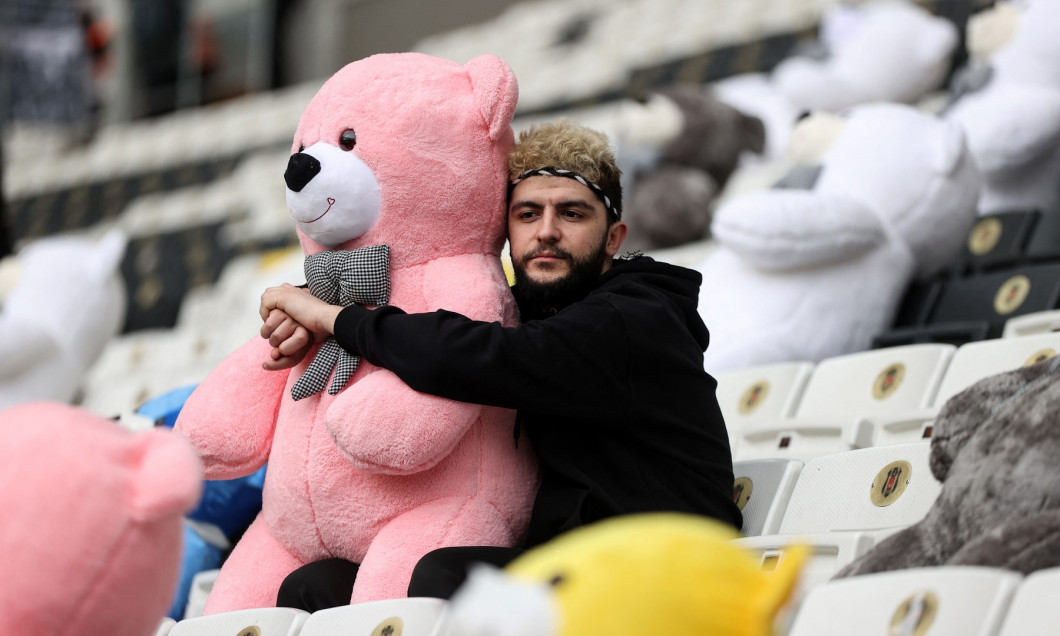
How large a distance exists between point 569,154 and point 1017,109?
6.51 feet

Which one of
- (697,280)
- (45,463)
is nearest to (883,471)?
(697,280)

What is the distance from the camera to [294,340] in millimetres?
1818

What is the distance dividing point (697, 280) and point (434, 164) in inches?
15.3

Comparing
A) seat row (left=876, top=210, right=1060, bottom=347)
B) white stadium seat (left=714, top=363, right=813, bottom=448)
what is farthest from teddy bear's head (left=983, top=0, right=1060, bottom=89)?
white stadium seat (left=714, top=363, right=813, bottom=448)

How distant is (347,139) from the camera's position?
1.87m

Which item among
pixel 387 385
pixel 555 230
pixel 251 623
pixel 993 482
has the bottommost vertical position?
pixel 251 623

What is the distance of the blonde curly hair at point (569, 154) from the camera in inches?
72.5

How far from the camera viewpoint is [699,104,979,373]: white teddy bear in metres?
2.95

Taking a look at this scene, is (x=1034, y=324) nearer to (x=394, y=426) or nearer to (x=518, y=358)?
(x=518, y=358)

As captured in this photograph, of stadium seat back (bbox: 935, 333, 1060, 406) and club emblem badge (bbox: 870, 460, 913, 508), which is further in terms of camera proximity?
stadium seat back (bbox: 935, 333, 1060, 406)

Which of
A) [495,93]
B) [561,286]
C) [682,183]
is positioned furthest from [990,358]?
[682,183]

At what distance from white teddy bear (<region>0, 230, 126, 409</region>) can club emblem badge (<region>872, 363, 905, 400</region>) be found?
2.08 metres

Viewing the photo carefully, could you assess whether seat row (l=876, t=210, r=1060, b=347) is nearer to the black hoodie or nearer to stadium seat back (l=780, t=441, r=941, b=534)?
stadium seat back (l=780, t=441, r=941, b=534)

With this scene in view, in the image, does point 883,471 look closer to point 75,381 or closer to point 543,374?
point 543,374
